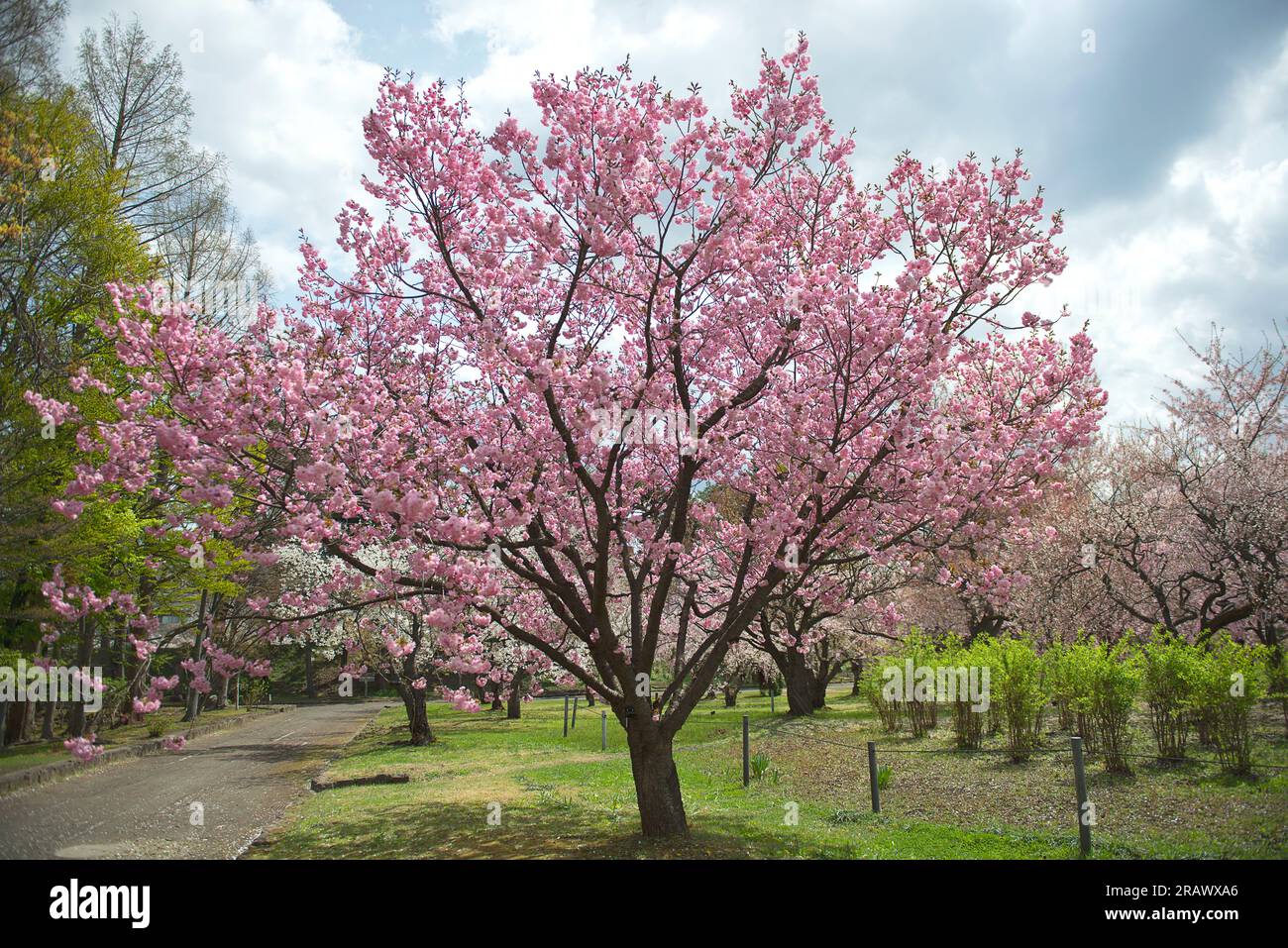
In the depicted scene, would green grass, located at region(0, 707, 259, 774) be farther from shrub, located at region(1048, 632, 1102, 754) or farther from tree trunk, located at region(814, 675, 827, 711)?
tree trunk, located at region(814, 675, 827, 711)

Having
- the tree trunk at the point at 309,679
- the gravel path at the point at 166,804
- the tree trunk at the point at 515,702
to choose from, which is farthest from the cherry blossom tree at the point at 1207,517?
the tree trunk at the point at 309,679

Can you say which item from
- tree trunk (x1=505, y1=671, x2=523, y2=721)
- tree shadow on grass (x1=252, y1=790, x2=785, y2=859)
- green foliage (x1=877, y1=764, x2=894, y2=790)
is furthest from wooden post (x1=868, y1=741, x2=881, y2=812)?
tree trunk (x1=505, y1=671, x2=523, y2=721)

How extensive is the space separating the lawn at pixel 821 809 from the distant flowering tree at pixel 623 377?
1673 millimetres

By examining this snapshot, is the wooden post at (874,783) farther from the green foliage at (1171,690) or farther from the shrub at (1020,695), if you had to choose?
the green foliage at (1171,690)

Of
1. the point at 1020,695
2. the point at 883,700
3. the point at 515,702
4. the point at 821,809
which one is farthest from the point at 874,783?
the point at 515,702

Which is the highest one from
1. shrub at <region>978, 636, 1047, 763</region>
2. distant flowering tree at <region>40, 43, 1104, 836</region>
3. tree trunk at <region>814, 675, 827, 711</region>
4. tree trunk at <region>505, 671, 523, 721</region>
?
distant flowering tree at <region>40, 43, 1104, 836</region>

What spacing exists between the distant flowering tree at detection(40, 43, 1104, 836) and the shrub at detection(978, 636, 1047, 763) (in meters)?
4.52

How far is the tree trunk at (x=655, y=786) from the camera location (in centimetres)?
841

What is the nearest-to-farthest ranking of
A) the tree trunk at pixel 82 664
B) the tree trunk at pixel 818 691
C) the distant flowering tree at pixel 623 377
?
the distant flowering tree at pixel 623 377 → the tree trunk at pixel 82 664 → the tree trunk at pixel 818 691

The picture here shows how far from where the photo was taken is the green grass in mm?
15078

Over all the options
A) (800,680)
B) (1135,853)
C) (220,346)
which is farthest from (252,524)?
(800,680)

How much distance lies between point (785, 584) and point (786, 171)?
15.7 feet
